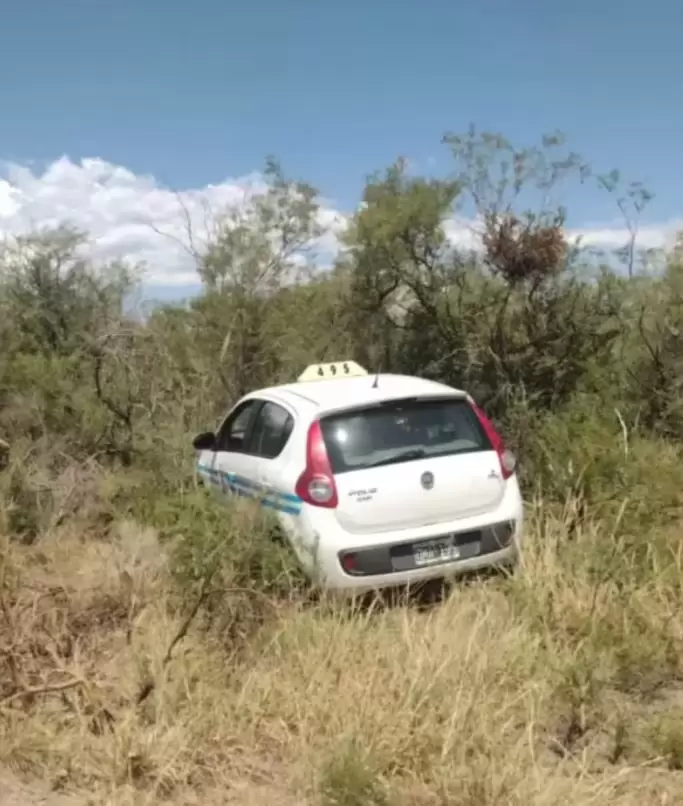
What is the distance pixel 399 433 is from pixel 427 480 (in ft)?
1.45

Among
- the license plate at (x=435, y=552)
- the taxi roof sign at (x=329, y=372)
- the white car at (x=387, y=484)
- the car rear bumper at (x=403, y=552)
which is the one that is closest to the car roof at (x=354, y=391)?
the white car at (x=387, y=484)

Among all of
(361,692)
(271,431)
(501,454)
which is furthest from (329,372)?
(361,692)

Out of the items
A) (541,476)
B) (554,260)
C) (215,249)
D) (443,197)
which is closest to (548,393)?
(554,260)

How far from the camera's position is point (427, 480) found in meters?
7.15

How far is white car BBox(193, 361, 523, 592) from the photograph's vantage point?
698cm

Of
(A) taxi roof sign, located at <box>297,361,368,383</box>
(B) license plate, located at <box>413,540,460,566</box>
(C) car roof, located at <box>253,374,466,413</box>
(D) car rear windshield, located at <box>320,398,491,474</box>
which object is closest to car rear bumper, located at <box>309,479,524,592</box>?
(B) license plate, located at <box>413,540,460,566</box>

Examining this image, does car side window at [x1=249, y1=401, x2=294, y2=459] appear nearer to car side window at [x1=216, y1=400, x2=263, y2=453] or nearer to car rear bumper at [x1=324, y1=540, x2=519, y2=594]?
car side window at [x1=216, y1=400, x2=263, y2=453]

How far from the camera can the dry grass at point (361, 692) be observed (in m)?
4.63

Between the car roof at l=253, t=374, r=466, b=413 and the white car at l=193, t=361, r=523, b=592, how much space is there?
0.01 m

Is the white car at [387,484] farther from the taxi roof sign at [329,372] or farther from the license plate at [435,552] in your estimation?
the taxi roof sign at [329,372]

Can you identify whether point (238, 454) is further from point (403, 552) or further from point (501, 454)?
point (501, 454)

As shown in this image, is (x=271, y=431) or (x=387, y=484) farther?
(x=271, y=431)

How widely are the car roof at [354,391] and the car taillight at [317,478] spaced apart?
11.7 inches

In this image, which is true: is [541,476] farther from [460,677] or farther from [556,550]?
[460,677]
